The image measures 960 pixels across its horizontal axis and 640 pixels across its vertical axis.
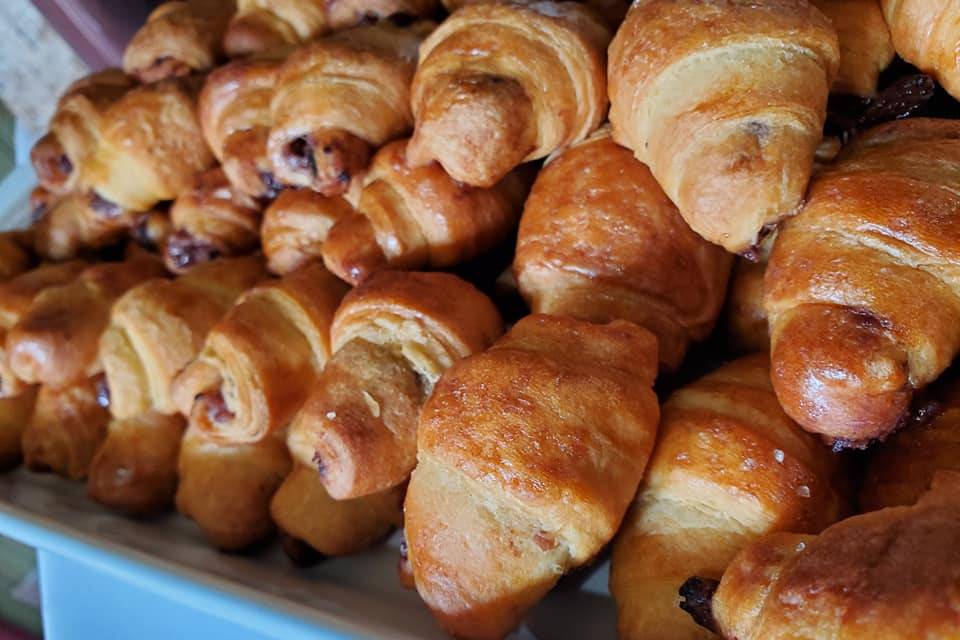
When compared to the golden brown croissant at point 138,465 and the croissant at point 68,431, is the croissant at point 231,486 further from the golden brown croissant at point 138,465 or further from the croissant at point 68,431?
the croissant at point 68,431

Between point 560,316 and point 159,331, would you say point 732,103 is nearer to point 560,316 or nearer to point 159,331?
point 560,316

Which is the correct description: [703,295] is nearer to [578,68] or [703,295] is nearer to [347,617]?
[578,68]

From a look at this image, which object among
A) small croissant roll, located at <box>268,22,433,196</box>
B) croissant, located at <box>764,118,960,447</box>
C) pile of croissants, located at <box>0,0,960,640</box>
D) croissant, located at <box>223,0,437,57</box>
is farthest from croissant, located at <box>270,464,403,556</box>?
croissant, located at <box>223,0,437,57</box>

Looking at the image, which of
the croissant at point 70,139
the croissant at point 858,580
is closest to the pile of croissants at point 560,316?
the croissant at point 858,580

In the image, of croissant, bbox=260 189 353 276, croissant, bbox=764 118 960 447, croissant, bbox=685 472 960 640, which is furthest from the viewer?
croissant, bbox=260 189 353 276

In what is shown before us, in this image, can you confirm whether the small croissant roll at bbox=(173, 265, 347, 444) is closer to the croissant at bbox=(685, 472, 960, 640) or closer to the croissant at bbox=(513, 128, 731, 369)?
the croissant at bbox=(513, 128, 731, 369)

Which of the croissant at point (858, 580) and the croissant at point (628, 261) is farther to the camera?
the croissant at point (628, 261)
